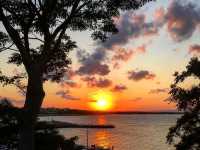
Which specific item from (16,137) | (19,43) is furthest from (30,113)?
(16,137)

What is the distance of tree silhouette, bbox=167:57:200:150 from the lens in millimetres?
26062

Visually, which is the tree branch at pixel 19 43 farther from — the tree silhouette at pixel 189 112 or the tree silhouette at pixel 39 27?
the tree silhouette at pixel 189 112

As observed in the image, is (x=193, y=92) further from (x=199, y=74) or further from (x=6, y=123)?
(x=6, y=123)

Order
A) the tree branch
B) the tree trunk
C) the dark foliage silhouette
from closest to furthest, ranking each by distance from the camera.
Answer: the tree trunk
the tree branch
the dark foliage silhouette

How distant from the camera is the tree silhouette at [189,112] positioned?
85.5ft

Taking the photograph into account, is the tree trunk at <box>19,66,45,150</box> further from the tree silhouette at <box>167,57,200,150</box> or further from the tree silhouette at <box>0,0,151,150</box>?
the tree silhouette at <box>167,57,200,150</box>

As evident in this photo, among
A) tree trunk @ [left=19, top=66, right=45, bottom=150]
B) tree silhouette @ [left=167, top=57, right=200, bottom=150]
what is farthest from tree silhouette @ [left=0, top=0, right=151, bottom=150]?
tree silhouette @ [left=167, top=57, right=200, bottom=150]

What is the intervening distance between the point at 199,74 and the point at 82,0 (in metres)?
13.5

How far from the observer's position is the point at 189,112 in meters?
27.2

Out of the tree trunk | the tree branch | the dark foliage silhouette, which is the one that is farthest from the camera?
the dark foliage silhouette

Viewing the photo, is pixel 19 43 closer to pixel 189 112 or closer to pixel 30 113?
pixel 30 113

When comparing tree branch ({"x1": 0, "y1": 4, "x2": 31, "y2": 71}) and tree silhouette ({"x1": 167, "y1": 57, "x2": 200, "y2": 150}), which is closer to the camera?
tree branch ({"x1": 0, "y1": 4, "x2": 31, "y2": 71})

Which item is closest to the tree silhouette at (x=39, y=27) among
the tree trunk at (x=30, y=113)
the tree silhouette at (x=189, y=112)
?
the tree trunk at (x=30, y=113)

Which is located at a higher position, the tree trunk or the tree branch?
the tree branch
